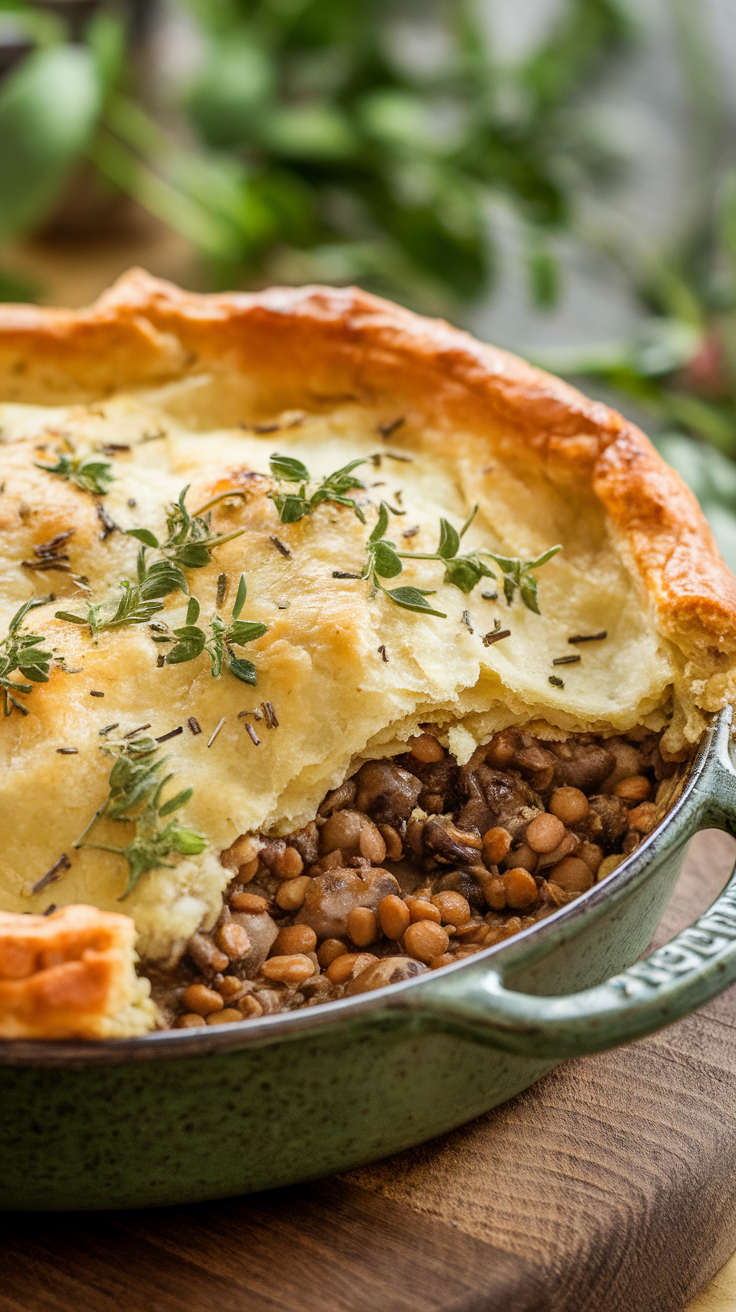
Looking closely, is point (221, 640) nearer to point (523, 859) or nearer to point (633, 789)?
point (523, 859)

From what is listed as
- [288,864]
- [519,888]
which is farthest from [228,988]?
[519,888]

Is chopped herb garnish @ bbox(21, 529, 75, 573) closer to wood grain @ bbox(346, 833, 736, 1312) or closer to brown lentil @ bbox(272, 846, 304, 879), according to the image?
brown lentil @ bbox(272, 846, 304, 879)

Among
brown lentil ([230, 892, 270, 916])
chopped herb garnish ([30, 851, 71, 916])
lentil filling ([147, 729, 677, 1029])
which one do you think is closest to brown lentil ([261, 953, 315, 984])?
lentil filling ([147, 729, 677, 1029])

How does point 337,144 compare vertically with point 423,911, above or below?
above

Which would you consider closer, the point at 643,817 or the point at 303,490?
the point at 643,817

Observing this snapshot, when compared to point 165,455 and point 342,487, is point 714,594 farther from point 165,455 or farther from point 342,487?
point 165,455

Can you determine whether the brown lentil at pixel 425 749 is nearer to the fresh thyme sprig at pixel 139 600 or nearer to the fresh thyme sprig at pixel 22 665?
the fresh thyme sprig at pixel 139 600

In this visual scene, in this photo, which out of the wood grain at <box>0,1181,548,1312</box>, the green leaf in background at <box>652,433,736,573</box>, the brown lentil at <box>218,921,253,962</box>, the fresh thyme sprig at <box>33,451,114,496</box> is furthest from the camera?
the green leaf in background at <box>652,433,736,573</box>
